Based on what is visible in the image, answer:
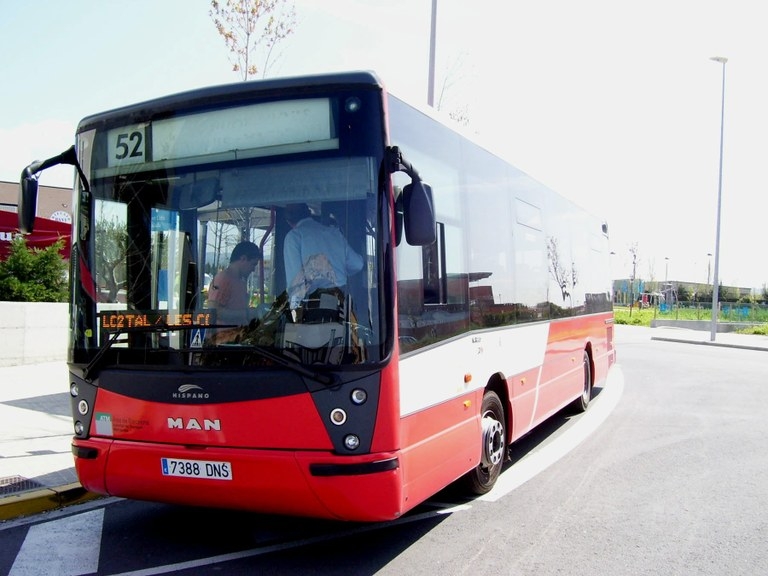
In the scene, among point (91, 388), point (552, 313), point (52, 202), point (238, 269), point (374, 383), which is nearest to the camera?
point (374, 383)

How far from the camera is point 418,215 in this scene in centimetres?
471

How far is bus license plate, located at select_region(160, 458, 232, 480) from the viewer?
4758mm

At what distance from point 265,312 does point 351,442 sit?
0.98m

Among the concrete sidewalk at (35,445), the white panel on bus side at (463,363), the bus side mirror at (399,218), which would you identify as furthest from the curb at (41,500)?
the bus side mirror at (399,218)

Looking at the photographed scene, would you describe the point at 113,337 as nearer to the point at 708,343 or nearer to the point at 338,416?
the point at 338,416

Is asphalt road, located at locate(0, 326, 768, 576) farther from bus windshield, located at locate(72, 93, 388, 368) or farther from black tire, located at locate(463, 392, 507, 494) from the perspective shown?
bus windshield, located at locate(72, 93, 388, 368)

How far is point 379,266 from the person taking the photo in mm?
4672

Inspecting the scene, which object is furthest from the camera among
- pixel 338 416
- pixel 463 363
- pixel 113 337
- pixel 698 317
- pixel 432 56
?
pixel 698 317

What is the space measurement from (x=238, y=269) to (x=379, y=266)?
3.11 ft

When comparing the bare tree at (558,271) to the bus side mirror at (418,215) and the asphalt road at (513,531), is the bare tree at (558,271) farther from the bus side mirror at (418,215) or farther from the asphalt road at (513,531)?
the bus side mirror at (418,215)

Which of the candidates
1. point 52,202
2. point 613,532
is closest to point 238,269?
point 613,532

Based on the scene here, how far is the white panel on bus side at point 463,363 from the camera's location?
4938 mm

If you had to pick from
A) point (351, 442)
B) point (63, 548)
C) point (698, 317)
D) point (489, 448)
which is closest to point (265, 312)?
point (351, 442)

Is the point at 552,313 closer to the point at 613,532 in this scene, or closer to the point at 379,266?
the point at 613,532
